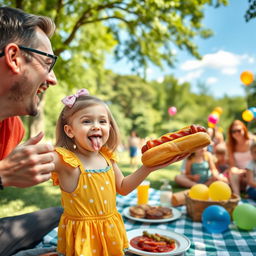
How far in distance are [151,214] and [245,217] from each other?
41.6 inches

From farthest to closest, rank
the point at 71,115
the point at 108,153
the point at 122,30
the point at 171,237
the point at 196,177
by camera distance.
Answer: the point at 122,30
the point at 196,177
the point at 171,237
the point at 108,153
the point at 71,115

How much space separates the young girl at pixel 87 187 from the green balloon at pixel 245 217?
1.69 metres

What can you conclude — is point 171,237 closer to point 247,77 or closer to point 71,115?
point 71,115

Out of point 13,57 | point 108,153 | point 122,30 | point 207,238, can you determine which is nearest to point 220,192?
point 207,238

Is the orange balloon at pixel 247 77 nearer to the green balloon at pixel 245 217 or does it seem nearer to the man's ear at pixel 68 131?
the green balloon at pixel 245 217

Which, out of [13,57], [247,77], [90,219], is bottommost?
[90,219]

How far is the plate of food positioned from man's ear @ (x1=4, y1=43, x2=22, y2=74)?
2.25m

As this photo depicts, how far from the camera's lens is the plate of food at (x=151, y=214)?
312 centimetres

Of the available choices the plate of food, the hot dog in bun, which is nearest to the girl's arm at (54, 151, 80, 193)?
the hot dog in bun

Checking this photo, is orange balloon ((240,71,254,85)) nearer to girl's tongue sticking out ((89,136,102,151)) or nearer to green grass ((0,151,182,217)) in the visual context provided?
green grass ((0,151,182,217))

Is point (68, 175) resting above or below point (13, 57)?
below

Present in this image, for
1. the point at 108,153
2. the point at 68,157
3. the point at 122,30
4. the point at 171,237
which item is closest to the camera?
the point at 68,157

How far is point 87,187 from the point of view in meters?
1.76

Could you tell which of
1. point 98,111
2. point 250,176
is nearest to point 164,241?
point 98,111
